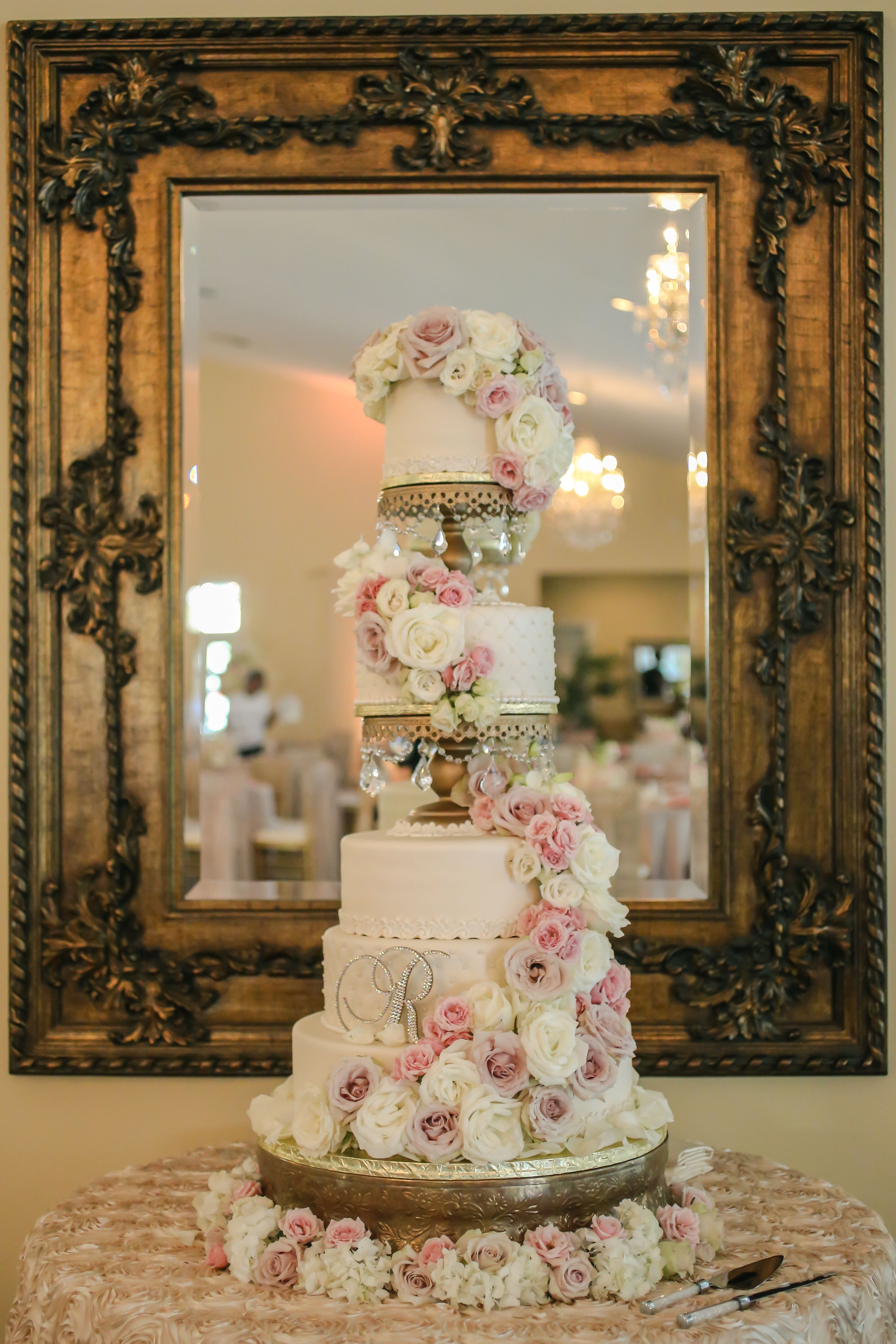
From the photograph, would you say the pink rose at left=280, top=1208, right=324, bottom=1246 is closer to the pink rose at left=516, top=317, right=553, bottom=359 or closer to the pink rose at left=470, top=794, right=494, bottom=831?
the pink rose at left=470, top=794, right=494, bottom=831

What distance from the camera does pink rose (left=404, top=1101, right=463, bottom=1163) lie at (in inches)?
69.0

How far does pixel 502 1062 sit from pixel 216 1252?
54 centimetres

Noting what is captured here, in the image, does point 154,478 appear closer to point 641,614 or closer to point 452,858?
point 452,858

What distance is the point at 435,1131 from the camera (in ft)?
5.77

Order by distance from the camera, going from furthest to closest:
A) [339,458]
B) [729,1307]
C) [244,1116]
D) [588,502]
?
1. [588,502]
2. [339,458]
3. [244,1116]
4. [729,1307]

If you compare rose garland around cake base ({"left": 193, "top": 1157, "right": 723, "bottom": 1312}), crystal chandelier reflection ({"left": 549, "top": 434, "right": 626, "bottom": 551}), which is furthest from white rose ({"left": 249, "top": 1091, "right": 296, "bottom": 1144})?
crystal chandelier reflection ({"left": 549, "top": 434, "right": 626, "bottom": 551})

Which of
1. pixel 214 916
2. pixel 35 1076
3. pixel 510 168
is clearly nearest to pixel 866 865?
pixel 214 916

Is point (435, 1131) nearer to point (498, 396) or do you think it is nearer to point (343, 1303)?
point (343, 1303)

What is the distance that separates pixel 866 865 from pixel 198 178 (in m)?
2.04

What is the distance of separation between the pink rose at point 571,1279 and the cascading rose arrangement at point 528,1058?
147 mm

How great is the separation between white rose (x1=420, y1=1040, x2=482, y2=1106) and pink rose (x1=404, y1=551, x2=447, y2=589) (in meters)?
0.73

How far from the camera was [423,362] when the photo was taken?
2004 mm

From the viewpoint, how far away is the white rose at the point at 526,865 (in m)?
1.88

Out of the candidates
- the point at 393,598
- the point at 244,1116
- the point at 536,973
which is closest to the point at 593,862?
the point at 536,973
